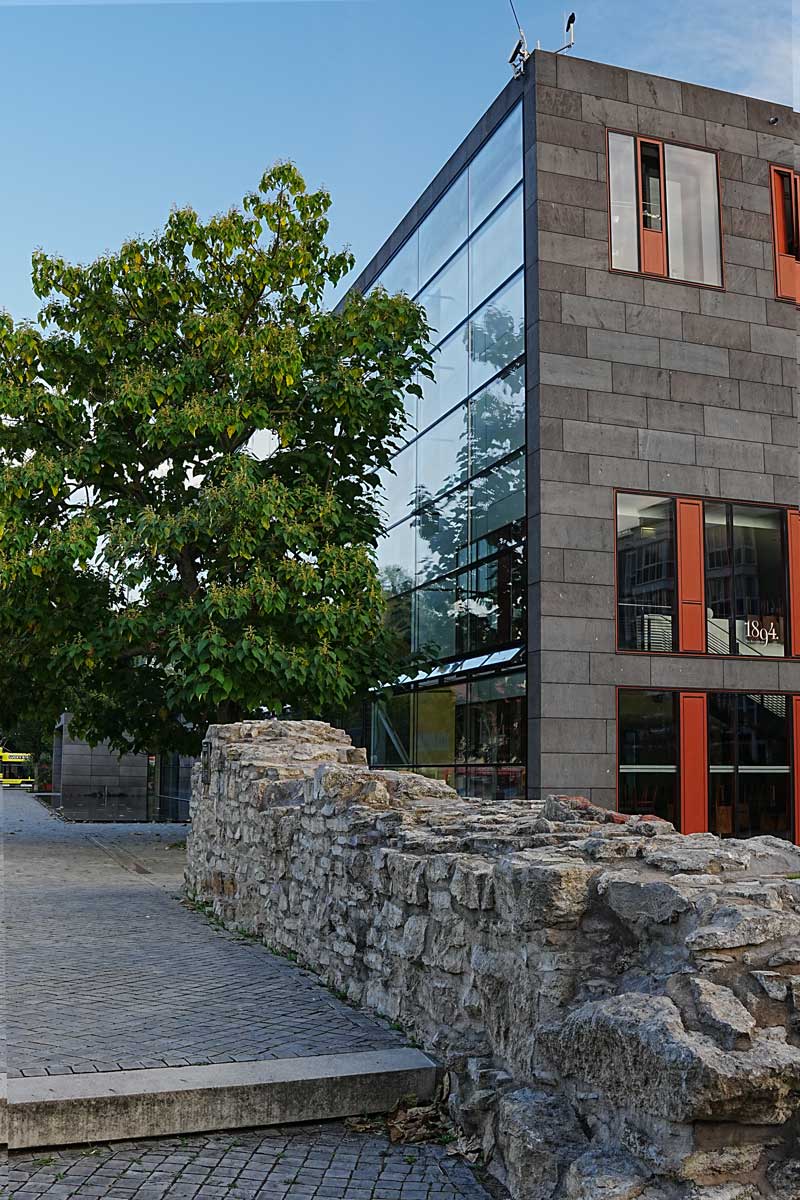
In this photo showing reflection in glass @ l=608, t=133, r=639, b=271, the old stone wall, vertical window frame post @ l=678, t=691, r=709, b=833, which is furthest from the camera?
reflection in glass @ l=608, t=133, r=639, b=271

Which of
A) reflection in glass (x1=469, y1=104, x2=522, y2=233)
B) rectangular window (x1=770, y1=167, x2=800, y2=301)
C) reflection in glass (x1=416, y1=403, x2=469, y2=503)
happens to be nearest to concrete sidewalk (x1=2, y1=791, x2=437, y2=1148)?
reflection in glass (x1=416, y1=403, x2=469, y2=503)

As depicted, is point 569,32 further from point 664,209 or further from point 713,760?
point 713,760

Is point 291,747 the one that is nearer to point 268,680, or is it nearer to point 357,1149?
point 268,680

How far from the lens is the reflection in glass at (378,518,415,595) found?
2483cm

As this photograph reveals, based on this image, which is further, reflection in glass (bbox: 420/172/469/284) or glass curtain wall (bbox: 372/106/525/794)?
reflection in glass (bbox: 420/172/469/284)

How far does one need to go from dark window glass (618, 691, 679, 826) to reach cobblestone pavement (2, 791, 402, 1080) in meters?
7.65

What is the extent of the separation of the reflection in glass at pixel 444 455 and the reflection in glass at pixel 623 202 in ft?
12.7

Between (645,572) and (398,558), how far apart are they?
7.75m

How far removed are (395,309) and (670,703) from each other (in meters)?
7.63

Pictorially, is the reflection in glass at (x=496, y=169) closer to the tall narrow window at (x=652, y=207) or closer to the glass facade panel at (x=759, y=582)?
the tall narrow window at (x=652, y=207)

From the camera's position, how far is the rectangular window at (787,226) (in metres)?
21.1

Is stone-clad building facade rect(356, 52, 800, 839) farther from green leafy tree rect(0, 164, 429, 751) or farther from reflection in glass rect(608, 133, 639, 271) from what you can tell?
green leafy tree rect(0, 164, 429, 751)

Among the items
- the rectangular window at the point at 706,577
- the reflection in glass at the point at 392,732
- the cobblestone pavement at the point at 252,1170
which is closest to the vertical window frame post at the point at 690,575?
the rectangular window at the point at 706,577

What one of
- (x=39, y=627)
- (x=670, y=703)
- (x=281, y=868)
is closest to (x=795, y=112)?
(x=670, y=703)
